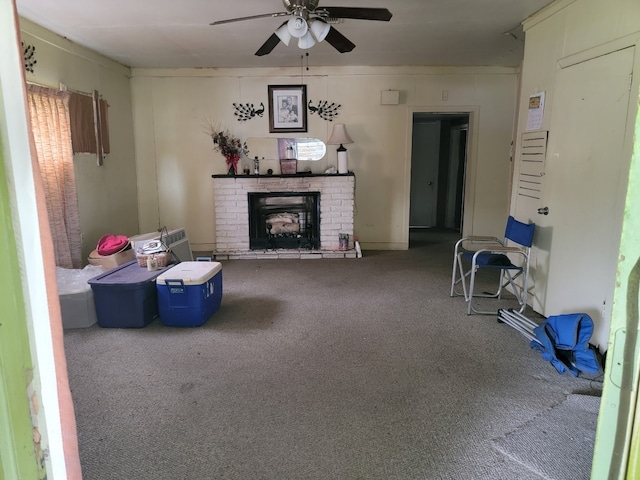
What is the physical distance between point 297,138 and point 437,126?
3143mm

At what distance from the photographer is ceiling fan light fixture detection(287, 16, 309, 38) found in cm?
292

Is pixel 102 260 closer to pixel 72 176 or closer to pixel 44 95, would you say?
pixel 72 176

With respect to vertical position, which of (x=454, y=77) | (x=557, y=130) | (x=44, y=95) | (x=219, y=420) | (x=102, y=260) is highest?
(x=454, y=77)

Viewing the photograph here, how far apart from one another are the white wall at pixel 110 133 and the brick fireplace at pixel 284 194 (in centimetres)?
119

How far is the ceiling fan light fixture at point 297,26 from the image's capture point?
2922 millimetres

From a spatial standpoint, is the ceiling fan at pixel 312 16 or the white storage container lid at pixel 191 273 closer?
the ceiling fan at pixel 312 16

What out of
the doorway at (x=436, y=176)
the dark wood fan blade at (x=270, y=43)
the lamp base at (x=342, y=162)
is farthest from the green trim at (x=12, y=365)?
the doorway at (x=436, y=176)

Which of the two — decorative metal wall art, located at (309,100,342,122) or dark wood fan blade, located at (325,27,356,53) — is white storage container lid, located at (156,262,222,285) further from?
decorative metal wall art, located at (309,100,342,122)

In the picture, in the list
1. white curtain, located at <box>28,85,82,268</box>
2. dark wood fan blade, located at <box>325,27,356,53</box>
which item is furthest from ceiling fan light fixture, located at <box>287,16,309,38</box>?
white curtain, located at <box>28,85,82,268</box>

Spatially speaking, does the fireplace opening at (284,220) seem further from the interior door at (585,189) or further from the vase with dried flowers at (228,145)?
the interior door at (585,189)

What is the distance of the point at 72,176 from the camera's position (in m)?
4.27

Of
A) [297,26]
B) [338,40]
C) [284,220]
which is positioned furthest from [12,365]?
[284,220]

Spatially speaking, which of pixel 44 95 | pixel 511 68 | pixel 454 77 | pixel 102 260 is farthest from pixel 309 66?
pixel 102 260

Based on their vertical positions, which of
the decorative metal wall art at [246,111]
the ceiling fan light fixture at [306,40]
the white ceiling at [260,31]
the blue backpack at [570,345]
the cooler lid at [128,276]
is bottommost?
the blue backpack at [570,345]
